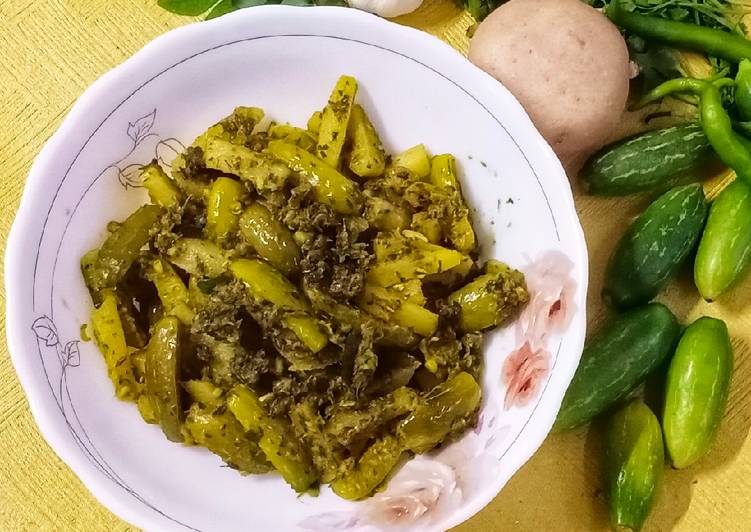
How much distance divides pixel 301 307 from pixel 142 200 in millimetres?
390

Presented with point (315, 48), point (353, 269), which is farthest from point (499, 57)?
point (353, 269)

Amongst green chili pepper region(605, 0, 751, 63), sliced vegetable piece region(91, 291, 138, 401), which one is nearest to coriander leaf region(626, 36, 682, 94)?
green chili pepper region(605, 0, 751, 63)

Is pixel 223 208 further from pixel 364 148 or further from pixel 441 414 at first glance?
pixel 441 414

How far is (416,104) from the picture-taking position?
1.40 m

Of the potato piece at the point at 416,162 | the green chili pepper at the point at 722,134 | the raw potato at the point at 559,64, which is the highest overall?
the potato piece at the point at 416,162

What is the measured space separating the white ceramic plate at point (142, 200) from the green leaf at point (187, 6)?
28 centimetres

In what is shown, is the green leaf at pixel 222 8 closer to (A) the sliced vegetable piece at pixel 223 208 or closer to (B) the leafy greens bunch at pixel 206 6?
(B) the leafy greens bunch at pixel 206 6

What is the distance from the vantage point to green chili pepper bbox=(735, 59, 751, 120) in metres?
1.51

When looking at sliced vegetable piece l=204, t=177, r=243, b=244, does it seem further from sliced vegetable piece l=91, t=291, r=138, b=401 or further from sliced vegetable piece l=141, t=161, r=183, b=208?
sliced vegetable piece l=91, t=291, r=138, b=401

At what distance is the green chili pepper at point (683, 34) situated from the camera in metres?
1.56

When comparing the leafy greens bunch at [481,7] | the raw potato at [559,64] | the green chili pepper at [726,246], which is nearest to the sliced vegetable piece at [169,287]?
the raw potato at [559,64]

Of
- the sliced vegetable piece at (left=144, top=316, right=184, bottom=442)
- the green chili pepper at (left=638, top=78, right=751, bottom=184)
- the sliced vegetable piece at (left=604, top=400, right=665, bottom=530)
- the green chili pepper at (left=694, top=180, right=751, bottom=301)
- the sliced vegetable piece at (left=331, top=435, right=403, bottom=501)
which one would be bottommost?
the sliced vegetable piece at (left=604, top=400, right=665, bottom=530)

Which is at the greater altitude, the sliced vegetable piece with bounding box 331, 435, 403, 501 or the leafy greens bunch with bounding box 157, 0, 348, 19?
the leafy greens bunch with bounding box 157, 0, 348, 19

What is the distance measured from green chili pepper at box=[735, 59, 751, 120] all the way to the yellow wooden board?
266mm
